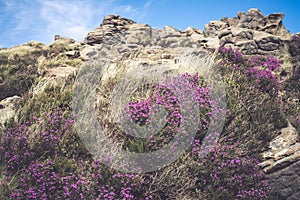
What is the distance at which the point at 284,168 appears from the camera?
520cm

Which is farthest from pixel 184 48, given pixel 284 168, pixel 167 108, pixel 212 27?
pixel 212 27

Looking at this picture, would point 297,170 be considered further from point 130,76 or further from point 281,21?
point 281,21

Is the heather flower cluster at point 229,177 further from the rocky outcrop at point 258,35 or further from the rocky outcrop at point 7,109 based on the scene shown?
the rocky outcrop at point 258,35

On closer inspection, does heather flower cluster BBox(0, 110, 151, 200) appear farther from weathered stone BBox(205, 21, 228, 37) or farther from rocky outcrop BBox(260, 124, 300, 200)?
weathered stone BBox(205, 21, 228, 37)

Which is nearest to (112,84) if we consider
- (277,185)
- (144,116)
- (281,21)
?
(144,116)

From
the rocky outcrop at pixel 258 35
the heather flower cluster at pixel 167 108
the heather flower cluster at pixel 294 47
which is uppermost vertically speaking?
the rocky outcrop at pixel 258 35

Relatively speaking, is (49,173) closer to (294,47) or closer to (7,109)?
(7,109)

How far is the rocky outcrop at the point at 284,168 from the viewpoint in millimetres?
5031

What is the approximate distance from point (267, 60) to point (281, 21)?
5.90 meters

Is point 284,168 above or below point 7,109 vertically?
below

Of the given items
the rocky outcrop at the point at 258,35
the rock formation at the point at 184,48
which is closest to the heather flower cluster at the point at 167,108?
the rock formation at the point at 184,48

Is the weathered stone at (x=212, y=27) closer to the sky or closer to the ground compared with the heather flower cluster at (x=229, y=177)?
closer to the sky

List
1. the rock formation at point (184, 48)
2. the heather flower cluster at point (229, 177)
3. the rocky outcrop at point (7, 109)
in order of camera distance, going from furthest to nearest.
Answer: the rocky outcrop at point (7, 109)
the rock formation at point (184, 48)
the heather flower cluster at point (229, 177)

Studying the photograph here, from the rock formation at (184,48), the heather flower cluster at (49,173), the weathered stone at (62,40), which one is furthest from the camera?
the weathered stone at (62,40)
